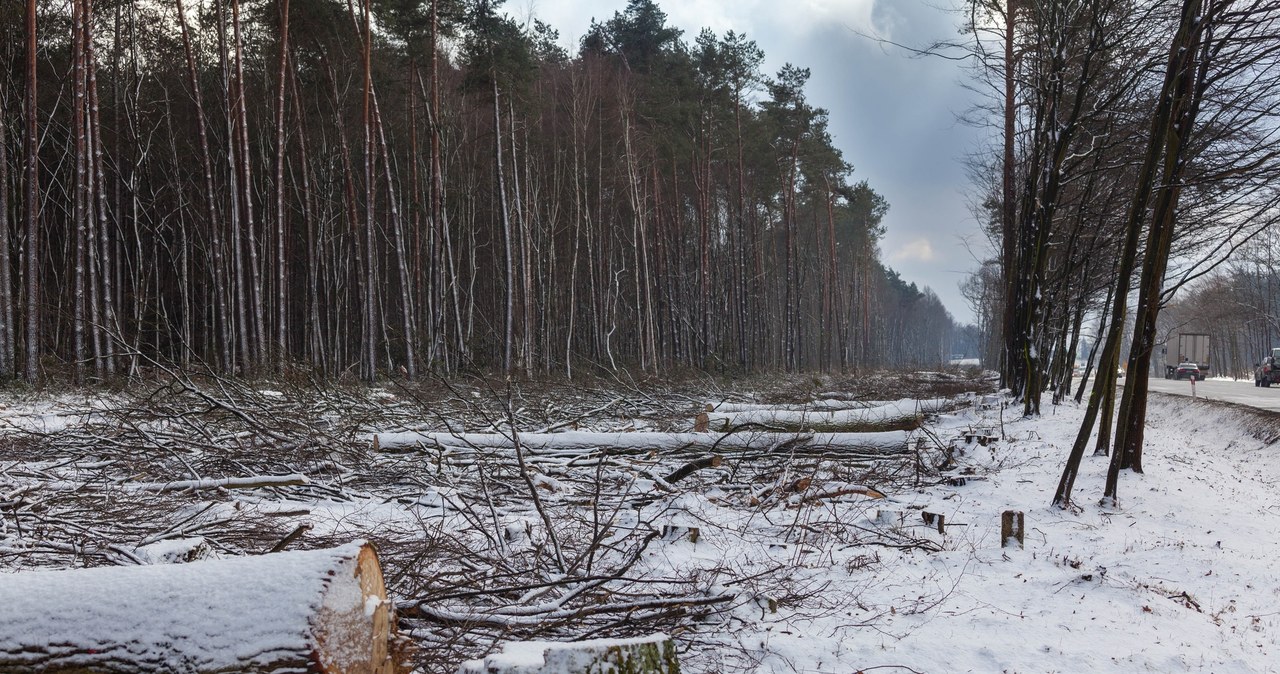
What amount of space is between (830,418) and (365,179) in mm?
10934

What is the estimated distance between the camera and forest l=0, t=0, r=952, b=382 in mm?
13430

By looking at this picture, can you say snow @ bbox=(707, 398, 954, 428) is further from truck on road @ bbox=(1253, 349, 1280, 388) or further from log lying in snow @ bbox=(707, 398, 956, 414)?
truck on road @ bbox=(1253, 349, 1280, 388)

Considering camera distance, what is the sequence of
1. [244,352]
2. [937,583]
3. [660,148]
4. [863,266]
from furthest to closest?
[863,266] → [660,148] → [244,352] → [937,583]

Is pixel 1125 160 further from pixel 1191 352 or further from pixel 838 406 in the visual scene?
pixel 1191 352

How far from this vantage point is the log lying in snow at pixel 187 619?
5.60 ft

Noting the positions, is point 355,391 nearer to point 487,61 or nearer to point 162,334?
point 487,61

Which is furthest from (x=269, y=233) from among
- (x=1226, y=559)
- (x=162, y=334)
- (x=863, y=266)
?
(x=863, y=266)

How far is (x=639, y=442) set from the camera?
22.8ft

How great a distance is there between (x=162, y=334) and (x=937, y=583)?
832 inches

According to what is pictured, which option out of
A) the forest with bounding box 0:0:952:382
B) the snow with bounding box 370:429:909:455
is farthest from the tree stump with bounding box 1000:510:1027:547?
the forest with bounding box 0:0:952:382

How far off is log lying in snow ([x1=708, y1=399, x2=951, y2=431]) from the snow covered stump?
563cm

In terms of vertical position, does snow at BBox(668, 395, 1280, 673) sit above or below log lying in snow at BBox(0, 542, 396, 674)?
below

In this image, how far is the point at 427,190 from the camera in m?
20.5

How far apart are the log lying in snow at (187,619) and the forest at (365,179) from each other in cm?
723
